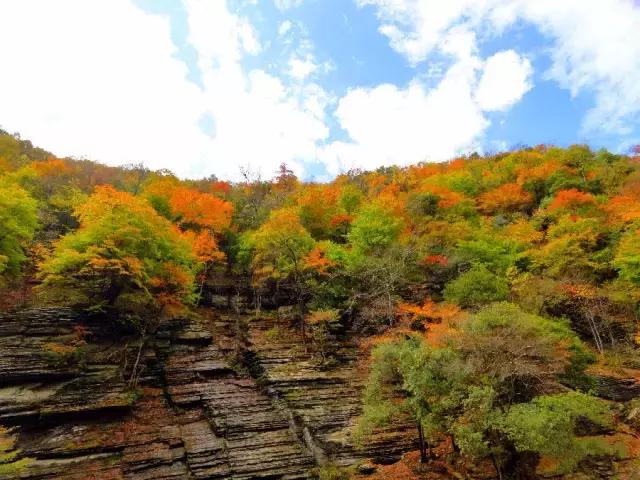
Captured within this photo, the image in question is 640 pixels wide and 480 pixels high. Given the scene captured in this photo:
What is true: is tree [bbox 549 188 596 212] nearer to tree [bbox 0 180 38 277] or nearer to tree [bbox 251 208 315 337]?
tree [bbox 251 208 315 337]

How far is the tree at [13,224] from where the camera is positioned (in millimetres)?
25625

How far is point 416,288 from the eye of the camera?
3538cm

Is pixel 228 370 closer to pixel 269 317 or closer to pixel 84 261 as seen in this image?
pixel 269 317

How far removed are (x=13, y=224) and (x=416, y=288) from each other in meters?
29.1

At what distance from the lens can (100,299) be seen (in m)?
28.2

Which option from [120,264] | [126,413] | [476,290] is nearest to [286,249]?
[120,264]

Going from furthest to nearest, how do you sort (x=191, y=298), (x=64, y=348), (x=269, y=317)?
(x=269, y=317), (x=191, y=298), (x=64, y=348)

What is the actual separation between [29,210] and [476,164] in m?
64.2

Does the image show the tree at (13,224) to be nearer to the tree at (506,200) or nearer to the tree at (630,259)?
the tree at (630,259)

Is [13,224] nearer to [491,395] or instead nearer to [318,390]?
[318,390]

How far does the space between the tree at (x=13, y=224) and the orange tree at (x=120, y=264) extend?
1.99 meters

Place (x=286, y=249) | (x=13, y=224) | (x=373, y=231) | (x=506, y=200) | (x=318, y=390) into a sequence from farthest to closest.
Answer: (x=506, y=200) → (x=373, y=231) → (x=286, y=249) → (x=13, y=224) → (x=318, y=390)

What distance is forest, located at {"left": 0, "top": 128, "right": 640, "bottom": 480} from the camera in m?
17.2

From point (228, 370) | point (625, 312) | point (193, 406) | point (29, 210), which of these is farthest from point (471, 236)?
point (29, 210)
